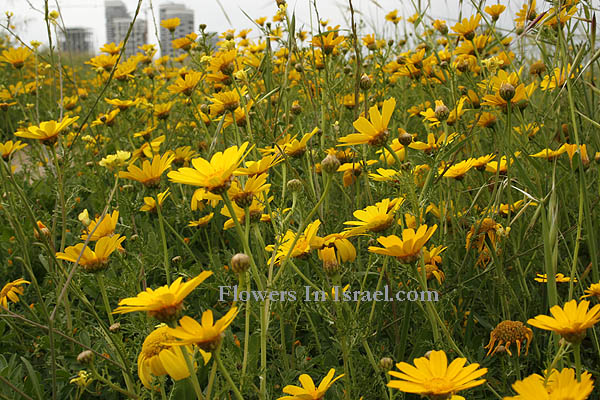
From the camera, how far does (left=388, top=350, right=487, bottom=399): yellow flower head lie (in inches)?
22.9

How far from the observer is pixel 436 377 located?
630 mm

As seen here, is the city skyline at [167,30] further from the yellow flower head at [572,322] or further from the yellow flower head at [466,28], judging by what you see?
the yellow flower head at [572,322]

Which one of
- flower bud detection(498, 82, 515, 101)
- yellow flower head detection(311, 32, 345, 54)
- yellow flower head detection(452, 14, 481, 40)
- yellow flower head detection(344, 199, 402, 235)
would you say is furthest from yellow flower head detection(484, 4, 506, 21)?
yellow flower head detection(344, 199, 402, 235)

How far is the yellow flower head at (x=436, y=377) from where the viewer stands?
58 centimetres

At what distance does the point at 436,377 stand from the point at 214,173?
16.3 inches

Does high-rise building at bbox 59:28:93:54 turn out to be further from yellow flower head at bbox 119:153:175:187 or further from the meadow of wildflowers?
yellow flower head at bbox 119:153:175:187

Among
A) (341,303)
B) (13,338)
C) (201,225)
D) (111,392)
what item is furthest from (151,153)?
(341,303)

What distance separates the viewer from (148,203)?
4.82 ft

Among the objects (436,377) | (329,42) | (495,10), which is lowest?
(436,377)

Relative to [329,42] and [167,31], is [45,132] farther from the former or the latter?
[167,31]

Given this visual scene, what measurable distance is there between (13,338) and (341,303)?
1.15m

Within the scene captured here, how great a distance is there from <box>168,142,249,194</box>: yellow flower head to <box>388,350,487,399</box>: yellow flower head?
1.13 feet

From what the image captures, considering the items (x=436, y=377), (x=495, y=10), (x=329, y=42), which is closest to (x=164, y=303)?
(x=436, y=377)

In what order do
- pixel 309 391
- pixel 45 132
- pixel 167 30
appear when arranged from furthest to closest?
pixel 167 30
pixel 45 132
pixel 309 391
